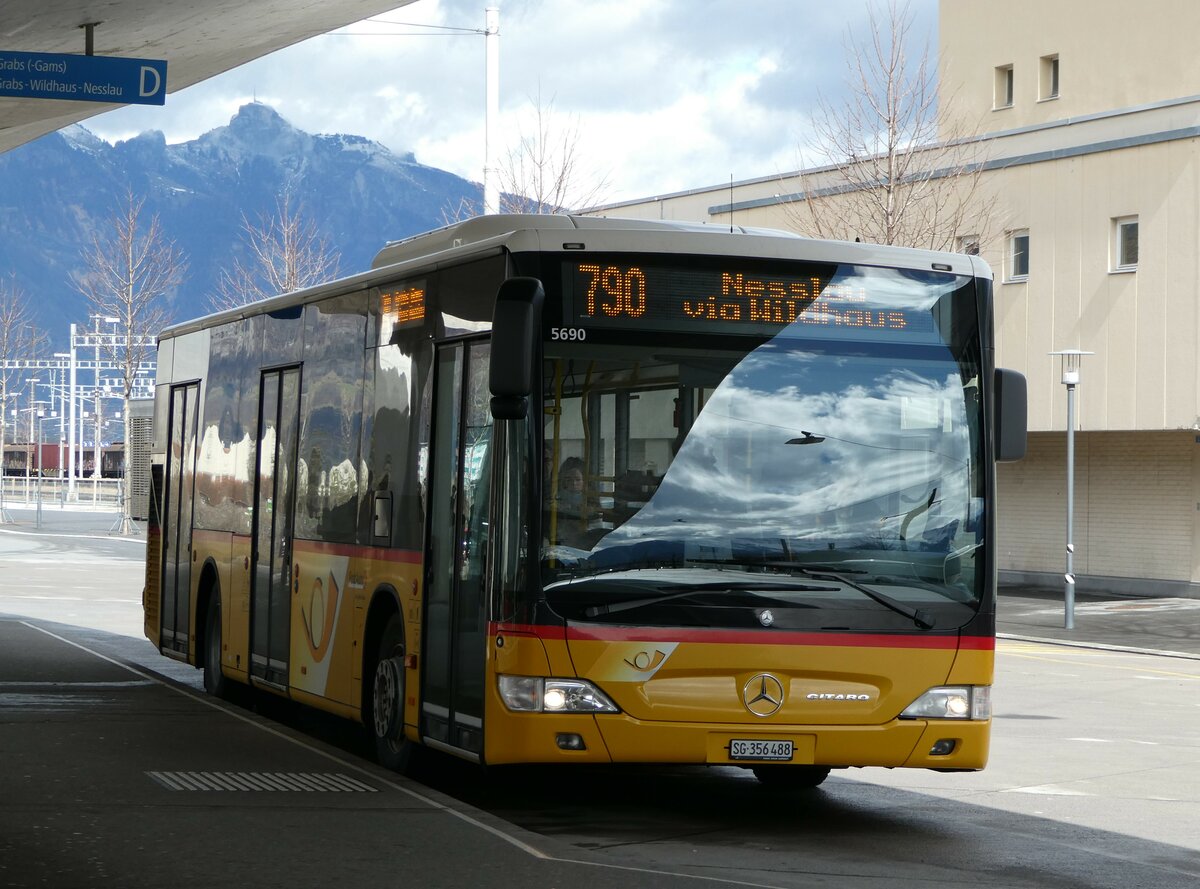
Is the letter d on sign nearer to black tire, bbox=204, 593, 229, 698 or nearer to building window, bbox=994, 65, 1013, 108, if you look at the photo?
black tire, bbox=204, 593, 229, 698

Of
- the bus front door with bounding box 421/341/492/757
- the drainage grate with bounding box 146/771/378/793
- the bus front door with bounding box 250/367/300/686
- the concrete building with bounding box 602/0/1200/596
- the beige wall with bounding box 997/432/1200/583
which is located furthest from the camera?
the beige wall with bounding box 997/432/1200/583

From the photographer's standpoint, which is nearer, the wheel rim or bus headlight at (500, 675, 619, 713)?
bus headlight at (500, 675, 619, 713)

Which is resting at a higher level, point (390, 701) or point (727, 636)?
point (727, 636)

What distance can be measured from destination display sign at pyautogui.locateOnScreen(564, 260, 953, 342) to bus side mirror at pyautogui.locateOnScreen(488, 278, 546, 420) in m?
0.46

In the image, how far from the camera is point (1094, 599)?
112ft

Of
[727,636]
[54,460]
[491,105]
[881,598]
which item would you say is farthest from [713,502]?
[54,460]

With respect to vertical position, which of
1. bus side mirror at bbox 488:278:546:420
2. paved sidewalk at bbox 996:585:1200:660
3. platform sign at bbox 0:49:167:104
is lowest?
paved sidewalk at bbox 996:585:1200:660

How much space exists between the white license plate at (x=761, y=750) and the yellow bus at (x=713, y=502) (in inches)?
0.4

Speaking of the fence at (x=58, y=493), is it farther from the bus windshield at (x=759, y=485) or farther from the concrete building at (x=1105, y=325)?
the bus windshield at (x=759, y=485)

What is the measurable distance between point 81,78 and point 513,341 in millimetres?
9256

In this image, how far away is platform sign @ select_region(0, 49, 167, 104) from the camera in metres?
16.3

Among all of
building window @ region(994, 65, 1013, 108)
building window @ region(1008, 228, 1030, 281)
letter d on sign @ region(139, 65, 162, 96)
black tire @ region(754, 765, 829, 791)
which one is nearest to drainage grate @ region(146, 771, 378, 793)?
black tire @ region(754, 765, 829, 791)

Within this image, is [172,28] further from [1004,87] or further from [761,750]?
[1004,87]

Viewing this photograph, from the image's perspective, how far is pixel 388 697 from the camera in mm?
11102
